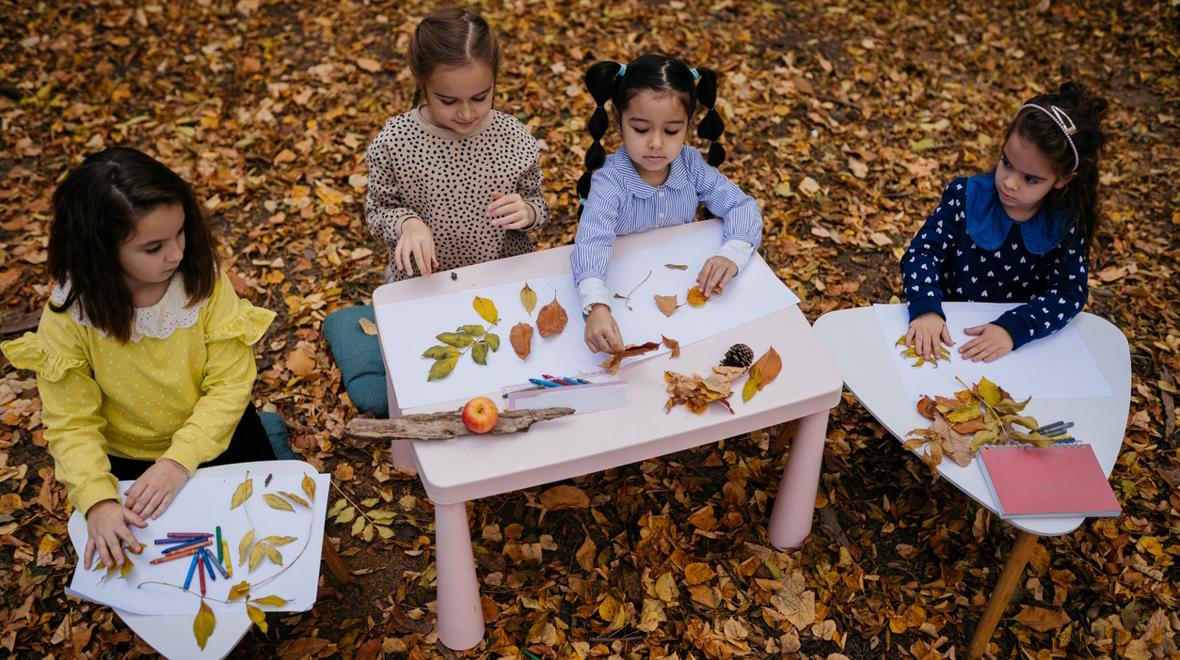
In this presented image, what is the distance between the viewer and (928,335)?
2631 mm

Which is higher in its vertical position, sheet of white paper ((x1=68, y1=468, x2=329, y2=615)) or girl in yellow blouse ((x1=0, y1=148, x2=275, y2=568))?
girl in yellow blouse ((x1=0, y1=148, x2=275, y2=568))

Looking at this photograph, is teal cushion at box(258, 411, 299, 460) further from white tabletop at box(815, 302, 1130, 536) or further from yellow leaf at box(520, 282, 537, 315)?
white tabletop at box(815, 302, 1130, 536)

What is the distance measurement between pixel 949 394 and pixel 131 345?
2363 mm

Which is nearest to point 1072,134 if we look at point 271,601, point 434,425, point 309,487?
point 434,425

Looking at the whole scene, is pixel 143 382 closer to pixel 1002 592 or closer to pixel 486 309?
pixel 486 309

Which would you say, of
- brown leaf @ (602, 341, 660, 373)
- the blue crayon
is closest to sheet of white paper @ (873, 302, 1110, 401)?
brown leaf @ (602, 341, 660, 373)

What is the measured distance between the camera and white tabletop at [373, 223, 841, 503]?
6.74 feet

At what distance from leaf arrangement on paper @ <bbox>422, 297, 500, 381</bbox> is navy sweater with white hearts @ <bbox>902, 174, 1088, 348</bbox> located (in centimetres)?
139

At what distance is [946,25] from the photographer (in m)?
5.73

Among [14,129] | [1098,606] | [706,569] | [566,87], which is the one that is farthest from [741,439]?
[14,129]

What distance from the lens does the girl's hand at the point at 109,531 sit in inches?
82.9

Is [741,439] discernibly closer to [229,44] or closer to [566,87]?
[566,87]

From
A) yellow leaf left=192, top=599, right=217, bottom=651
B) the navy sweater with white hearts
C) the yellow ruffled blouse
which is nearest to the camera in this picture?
yellow leaf left=192, top=599, right=217, bottom=651

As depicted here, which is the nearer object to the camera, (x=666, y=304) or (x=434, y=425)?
(x=434, y=425)
